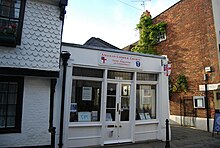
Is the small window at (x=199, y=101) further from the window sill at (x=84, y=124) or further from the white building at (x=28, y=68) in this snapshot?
the white building at (x=28, y=68)

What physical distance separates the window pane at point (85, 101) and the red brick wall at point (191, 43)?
7.70 meters

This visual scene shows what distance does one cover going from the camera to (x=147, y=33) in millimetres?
17688

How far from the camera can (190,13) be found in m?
14.4

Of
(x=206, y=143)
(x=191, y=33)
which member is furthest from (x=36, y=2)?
(x=191, y=33)

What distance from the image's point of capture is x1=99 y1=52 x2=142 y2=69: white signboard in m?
8.31

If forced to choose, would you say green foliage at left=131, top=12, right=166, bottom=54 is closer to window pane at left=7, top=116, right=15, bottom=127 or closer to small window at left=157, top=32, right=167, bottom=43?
small window at left=157, top=32, right=167, bottom=43

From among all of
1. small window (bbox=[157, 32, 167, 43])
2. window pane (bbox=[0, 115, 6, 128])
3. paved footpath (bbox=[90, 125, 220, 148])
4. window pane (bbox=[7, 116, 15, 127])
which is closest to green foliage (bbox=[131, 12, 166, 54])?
small window (bbox=[157, 32, 167, 43])

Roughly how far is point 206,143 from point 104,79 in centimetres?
521

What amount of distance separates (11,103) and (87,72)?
9.53ft

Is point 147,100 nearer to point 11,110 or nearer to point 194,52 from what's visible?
point 11,110

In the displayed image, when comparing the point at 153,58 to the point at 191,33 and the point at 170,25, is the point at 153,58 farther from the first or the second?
the point at 170,25

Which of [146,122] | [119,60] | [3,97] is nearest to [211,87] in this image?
[146,122]

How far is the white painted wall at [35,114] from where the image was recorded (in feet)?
21.3

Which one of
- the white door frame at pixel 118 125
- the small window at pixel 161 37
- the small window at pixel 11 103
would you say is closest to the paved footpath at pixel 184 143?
the white door frame at pixel 118 125
